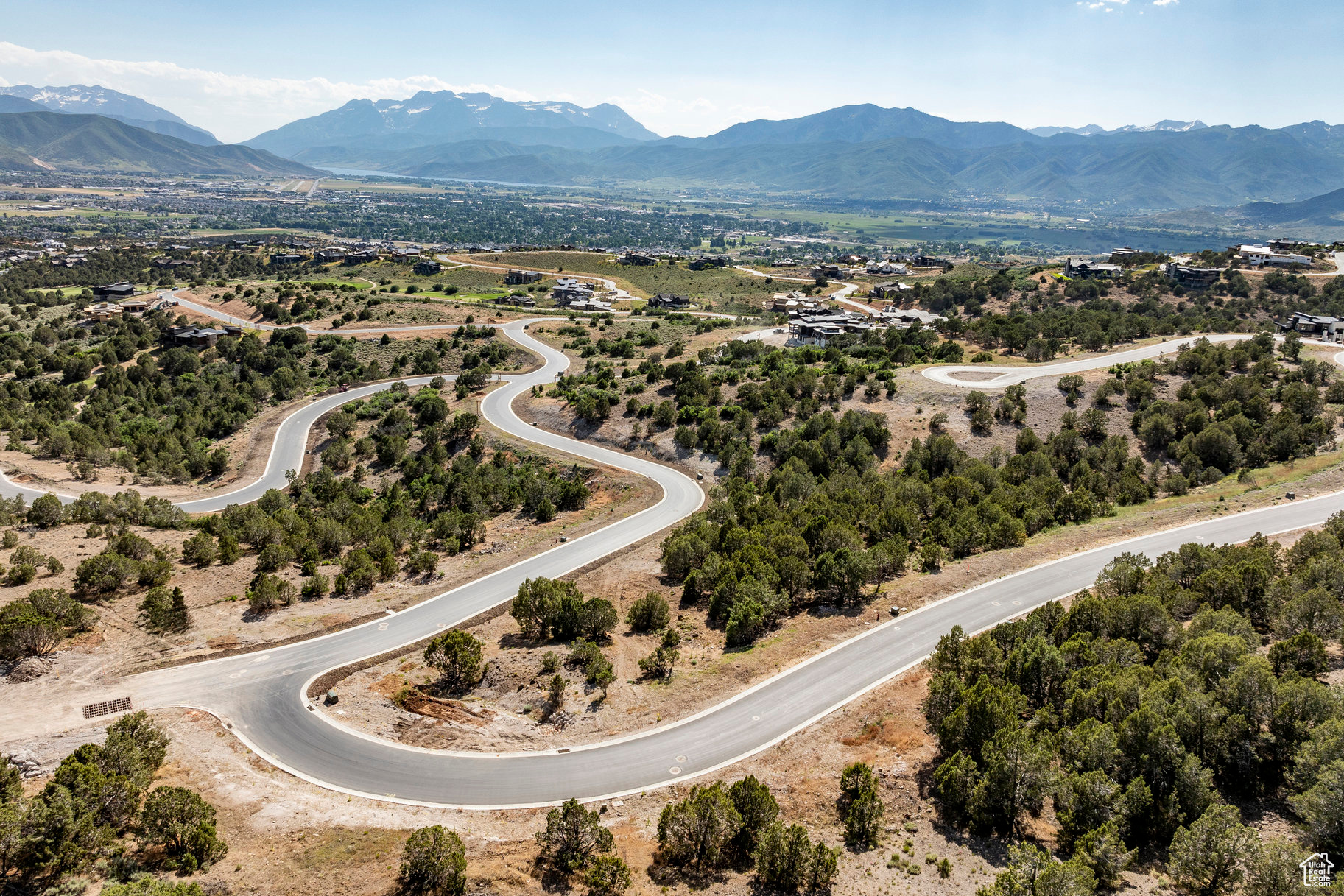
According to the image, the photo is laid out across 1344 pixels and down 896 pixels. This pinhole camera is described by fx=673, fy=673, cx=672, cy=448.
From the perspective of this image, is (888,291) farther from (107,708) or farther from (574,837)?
(107,708)

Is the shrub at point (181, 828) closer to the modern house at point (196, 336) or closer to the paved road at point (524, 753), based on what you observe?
the paved road at point (524, 753)

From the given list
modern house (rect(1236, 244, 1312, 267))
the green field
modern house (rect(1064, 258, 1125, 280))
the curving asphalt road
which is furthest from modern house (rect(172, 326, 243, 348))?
modern house (rect(1236, 244, 1312, 267))

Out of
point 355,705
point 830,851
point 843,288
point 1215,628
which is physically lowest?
point 355,705

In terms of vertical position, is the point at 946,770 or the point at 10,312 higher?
the point at 10,312


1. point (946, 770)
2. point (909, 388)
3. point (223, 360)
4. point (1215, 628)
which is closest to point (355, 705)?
point (946, 770)

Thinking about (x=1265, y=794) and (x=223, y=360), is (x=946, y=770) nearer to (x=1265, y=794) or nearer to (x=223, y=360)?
(x=1265, y=794)

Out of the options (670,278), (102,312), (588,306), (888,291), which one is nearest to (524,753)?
(588,306)

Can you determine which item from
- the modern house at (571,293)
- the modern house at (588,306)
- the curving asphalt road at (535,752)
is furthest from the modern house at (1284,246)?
the modern house at (571,293)
